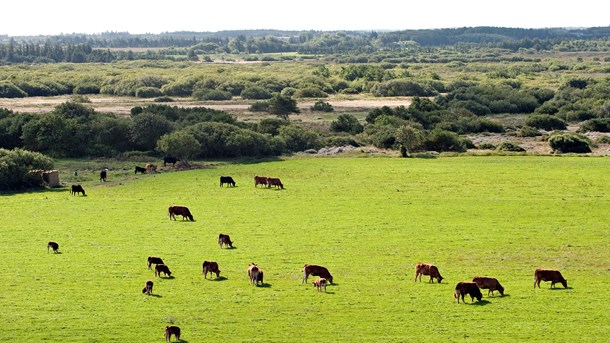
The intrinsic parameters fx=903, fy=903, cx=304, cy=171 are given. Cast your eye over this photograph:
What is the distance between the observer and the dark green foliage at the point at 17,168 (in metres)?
52.9

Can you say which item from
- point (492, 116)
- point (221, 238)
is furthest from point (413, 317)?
point (492, 116)

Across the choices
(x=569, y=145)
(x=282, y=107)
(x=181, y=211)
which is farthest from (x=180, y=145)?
(x=282, y=107)

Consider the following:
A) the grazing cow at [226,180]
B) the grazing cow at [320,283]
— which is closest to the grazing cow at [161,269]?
the grazing cow at [320,283]

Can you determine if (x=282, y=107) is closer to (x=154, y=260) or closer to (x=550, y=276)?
(x=154, y=260)

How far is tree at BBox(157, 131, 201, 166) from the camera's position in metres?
63.8

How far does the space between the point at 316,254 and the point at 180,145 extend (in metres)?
30.4

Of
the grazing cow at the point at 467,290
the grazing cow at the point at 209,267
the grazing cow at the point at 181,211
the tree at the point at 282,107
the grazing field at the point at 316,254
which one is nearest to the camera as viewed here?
the grazing field at the point at 316,254

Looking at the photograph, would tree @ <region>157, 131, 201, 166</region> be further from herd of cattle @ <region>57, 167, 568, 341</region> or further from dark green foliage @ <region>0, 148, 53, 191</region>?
herd of cattle @ <region>57, 167, 568, 341</region>

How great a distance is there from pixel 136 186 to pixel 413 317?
30117mm

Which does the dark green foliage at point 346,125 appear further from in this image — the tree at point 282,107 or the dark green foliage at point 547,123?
the dark green foliage at point 547,123

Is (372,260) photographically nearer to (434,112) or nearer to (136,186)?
(136,186)

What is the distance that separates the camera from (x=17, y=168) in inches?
2103

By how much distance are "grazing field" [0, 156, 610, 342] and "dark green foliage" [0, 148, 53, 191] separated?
249 cm

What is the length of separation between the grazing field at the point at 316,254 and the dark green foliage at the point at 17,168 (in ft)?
8.16
